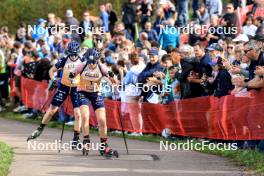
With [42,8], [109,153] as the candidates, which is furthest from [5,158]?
[42,8]

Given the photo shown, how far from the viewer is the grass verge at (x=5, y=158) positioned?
1305cm

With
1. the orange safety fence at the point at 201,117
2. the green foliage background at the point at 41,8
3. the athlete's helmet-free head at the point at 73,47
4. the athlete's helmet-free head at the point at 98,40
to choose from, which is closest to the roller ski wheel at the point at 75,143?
the orange safety fence at the point at 201,117

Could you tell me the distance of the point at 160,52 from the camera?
68.9ft

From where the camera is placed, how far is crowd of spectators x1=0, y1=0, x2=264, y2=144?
16609 millimetres

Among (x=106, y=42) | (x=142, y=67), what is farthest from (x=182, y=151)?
(x=106, y=42)

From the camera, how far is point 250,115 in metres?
14.9

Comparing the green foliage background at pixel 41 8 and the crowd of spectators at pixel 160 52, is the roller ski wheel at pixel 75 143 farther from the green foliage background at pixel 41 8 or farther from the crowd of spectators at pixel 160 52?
the green foliage background at pixel 41 8

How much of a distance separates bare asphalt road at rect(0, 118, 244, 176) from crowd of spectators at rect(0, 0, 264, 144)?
168cm

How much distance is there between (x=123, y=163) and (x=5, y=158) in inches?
84.3

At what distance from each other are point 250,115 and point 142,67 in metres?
5.66

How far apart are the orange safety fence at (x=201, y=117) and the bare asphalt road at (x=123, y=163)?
0.79 m

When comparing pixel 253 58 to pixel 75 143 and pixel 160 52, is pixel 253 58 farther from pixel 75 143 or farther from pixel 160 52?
pixel 160 52

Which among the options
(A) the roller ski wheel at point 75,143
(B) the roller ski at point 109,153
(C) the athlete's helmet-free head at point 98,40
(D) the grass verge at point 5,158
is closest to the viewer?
(D) the grass verge at point 5,158

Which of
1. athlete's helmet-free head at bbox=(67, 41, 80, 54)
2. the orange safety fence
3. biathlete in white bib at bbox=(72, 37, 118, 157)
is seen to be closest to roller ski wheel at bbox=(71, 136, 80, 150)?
biathlete in white bib at bbox=(72, 37, 118, 157)
